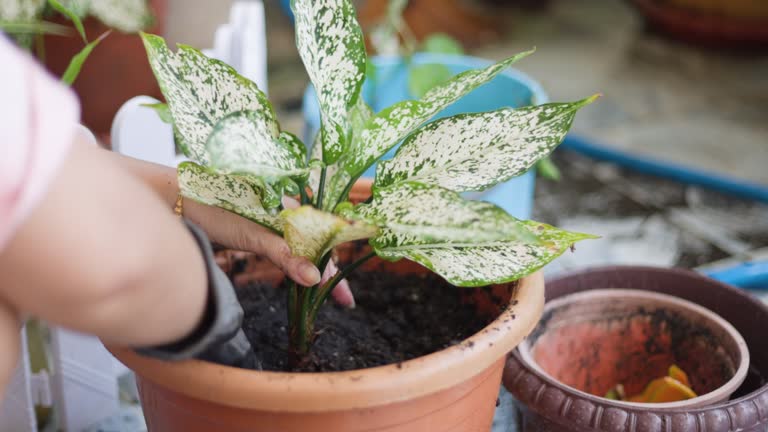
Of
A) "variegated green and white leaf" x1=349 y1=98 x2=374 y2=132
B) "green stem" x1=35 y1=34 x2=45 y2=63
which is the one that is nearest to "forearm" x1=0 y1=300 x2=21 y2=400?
"variegated green and white leaf" x1=349 y1=98 x2=374 y2=132

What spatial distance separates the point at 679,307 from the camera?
0.91 metres

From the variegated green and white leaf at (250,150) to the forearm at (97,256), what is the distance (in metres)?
0.06

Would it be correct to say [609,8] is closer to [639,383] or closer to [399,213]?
[639,383]

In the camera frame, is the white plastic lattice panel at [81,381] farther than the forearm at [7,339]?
Yes

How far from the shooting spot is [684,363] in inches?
36.1

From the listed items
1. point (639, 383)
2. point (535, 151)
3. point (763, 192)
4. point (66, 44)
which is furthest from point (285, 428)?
point (763, 192)

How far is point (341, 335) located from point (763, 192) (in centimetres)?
136

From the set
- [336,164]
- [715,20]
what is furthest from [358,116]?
[715,20]

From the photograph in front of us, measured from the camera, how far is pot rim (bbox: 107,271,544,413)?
0.57m

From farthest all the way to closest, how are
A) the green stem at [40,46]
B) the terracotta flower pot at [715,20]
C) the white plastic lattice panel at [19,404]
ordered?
the terracotta flower pot at [715,20] < the green stem at [40,46] < the white plastic lattice panel at [19,404]

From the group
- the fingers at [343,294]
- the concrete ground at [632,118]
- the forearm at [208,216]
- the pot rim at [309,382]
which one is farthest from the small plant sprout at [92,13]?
the pot rim at [309,382]

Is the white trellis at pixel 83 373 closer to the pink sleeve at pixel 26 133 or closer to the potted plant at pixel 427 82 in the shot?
the potted plant at pixel 427 82

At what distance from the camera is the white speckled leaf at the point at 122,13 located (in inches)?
49.4

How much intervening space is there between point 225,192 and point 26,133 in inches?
10.0
